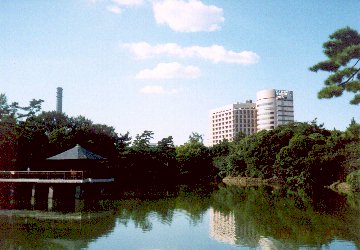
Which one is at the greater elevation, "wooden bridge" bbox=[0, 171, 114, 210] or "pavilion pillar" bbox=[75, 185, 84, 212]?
"wooden bridge" bbox=[0, 171, 114, 210]

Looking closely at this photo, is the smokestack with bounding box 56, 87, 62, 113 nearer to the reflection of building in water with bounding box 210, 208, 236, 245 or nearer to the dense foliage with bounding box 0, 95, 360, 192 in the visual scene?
the dense foliage with bounding box 0, 95, 360, 192

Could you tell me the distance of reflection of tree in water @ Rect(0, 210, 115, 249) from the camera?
61.6ft

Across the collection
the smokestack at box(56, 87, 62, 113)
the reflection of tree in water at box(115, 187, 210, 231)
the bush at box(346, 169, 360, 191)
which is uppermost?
the smokestack at box(56, 87, 62, 113)

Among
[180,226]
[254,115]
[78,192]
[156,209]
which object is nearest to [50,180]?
[78,192]

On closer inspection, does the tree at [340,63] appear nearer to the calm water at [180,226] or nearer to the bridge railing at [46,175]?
the calm water at [180,226]

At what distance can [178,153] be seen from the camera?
75125mm

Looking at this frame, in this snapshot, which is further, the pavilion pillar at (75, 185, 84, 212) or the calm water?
the pavilion pillar at (75, 185, 84, 212)

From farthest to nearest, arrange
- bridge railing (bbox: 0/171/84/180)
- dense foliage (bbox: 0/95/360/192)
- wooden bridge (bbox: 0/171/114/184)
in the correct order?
dense foliage (bbox: 0/95/360/192), bridge railing (bbox: 0/171/84/180), wooden bridge (bbox: 0/171/114/184)


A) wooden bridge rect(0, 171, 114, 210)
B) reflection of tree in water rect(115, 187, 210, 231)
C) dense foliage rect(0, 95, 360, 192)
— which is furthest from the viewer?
dense foliage rect(0, 95, 360, 192)

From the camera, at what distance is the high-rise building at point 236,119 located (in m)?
140

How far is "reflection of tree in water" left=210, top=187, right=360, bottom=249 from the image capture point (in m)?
19.9

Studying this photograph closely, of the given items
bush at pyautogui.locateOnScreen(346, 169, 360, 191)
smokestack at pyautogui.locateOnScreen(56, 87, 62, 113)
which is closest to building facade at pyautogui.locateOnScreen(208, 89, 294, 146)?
smokestack at pyautogui.locateOnScreen(56, 87, 62, 113)

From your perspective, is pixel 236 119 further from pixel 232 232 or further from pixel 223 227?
pixel 232 232

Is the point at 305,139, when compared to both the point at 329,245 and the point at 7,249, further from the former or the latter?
the point at 7,249
